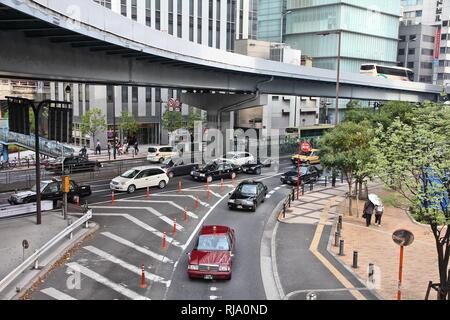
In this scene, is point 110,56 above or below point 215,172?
above

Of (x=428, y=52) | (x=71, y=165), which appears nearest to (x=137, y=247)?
(x=71, y=165)

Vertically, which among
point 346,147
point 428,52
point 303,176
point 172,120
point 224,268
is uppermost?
point 428,52

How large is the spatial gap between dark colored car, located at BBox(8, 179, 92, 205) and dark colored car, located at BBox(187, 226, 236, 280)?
13.2 m

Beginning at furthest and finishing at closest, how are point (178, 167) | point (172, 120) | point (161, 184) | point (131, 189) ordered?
1. point (172, 120)
2. point (178, 167)
3. point (161, 184)
4. point (131, 189)

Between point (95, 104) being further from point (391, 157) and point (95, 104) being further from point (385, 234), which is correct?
point (391, 157)

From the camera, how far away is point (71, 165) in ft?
131

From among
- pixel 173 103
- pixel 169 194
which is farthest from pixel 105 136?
pixel 169 194

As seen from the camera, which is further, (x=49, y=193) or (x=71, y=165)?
(x=71, y=165)

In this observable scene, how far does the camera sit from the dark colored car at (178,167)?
3956cm

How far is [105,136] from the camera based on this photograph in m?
62.4

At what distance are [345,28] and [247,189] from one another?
8016cm

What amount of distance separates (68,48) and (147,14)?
155 ft

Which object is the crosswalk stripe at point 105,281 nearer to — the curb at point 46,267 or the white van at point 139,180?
the curb at point 46,267

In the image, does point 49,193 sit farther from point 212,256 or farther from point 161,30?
point 161,30
